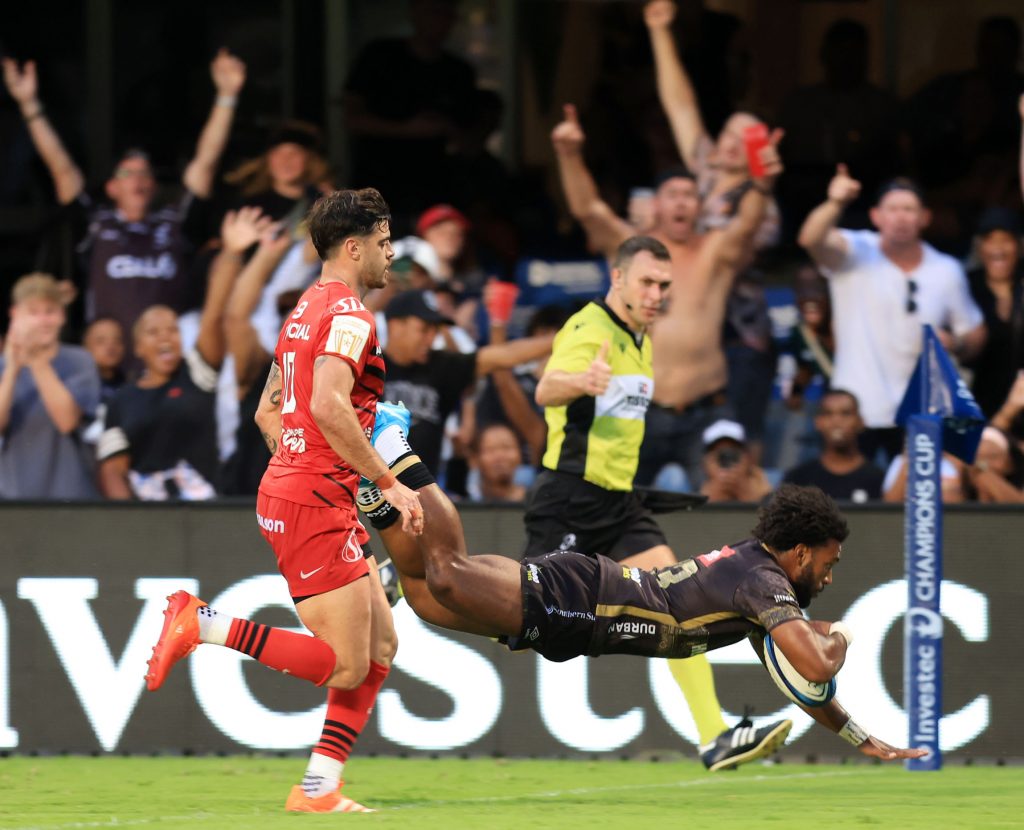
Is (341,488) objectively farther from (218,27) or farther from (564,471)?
(218,27)

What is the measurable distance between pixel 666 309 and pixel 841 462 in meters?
1.34

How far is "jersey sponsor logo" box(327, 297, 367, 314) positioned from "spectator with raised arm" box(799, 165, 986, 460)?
15.2ft

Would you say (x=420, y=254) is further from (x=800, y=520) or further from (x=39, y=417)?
(x=800, y=520)

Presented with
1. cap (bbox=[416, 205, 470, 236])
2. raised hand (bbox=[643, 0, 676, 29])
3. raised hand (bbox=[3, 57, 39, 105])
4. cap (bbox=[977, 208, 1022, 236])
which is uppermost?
raised hand (bbox=[643, 0, 676, 29])

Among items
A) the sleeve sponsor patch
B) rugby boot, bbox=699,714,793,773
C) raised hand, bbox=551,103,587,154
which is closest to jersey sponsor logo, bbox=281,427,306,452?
the sleeve sponsor patch

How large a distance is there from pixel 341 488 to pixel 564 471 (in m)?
1.81

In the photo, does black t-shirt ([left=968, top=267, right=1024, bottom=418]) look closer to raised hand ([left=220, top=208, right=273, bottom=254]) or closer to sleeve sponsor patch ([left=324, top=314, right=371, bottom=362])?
raised hand ([left=220, top=208, right=273, bottom=254])

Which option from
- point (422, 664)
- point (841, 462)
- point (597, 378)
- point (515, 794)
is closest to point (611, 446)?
point (597, 378)

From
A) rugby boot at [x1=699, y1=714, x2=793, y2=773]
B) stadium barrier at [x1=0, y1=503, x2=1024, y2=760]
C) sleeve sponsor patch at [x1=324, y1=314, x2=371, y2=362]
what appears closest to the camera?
sleeve sponsor patch at [x1=324, y1=314, x2=371, y2=362]

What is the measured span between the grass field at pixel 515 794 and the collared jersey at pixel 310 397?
1.16 metres

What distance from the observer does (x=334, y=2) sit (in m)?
12.7

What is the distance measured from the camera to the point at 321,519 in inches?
259

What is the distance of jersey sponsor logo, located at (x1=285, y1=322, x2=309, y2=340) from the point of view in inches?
256

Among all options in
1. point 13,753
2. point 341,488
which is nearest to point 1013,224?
point 341,488
